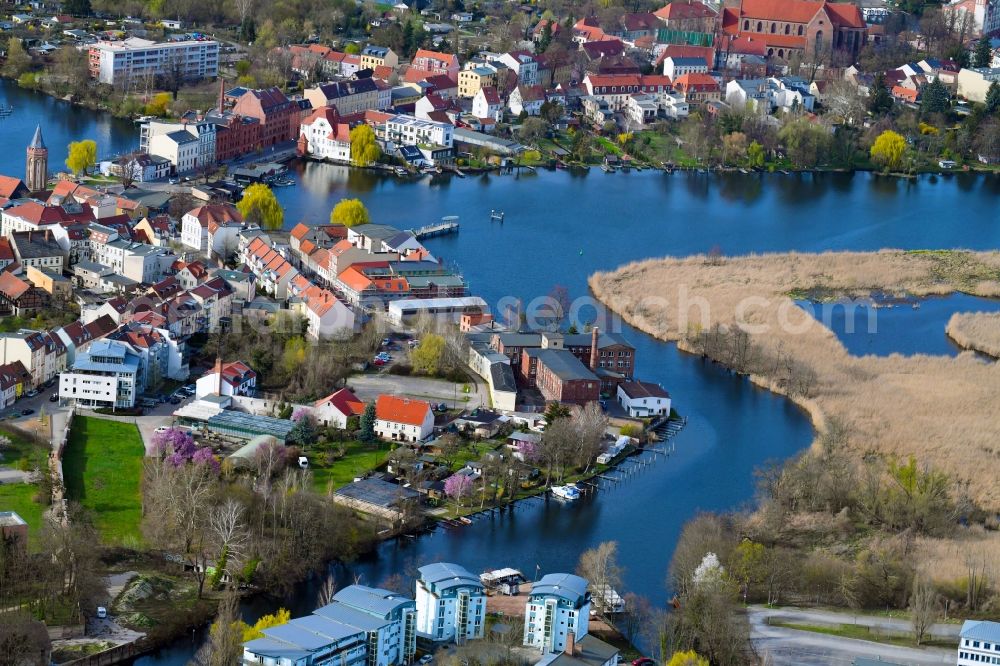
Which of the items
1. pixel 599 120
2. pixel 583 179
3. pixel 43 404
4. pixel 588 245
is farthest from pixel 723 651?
pixel 599 120

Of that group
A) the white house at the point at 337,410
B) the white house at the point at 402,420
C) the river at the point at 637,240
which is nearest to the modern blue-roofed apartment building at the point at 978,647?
the river at the point at 637,240

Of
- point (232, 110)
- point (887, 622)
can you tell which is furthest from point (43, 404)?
point (232, 110)

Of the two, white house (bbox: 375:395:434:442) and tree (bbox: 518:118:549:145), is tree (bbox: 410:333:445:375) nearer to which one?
white house (bbox: 375:395:434:442)

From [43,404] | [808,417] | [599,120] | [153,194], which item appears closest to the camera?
[43,404]

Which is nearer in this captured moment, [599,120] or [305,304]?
[305,304]

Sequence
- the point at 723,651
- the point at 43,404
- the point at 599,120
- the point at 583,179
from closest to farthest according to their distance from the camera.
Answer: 1. the point at 723,651
2. the point at 43,404
3. the point at 583,179
4. the point at 599,120

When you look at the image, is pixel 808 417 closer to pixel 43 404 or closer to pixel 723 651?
pixel 723 651

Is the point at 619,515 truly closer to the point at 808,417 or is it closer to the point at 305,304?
the point at 808,417

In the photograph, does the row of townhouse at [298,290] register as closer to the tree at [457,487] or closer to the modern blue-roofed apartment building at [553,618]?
the tree at [457,487]
